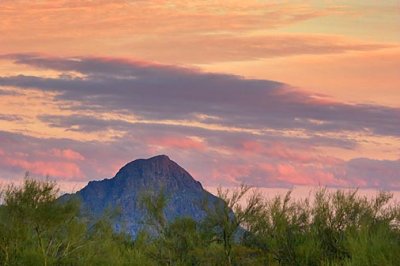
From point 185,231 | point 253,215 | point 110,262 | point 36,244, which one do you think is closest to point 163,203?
point 185,231

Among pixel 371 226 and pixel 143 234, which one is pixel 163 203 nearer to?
pixel 143 234

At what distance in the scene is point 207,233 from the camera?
57.2 metres

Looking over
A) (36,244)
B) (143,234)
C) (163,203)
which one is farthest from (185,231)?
(36,244)

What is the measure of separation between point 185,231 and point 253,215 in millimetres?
5200

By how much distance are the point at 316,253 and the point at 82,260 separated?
46.0 ft

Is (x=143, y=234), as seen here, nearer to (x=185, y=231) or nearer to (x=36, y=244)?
(x=185, y=231)

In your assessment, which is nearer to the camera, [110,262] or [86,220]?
[110,262]

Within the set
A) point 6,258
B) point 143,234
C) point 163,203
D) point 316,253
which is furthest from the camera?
point 143,234

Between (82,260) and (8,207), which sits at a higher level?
(8,207)

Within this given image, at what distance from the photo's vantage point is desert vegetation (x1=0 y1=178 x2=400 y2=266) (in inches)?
1742

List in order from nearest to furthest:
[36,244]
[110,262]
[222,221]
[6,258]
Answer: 1. [6,258]
2. [36,244]
3. [110,262]
4. [222,221]

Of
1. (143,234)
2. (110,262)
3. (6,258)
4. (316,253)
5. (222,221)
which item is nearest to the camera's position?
(6,258)

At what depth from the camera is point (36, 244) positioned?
1773 inches

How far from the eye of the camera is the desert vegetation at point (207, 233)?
44.2 m
